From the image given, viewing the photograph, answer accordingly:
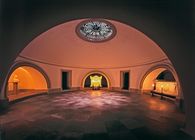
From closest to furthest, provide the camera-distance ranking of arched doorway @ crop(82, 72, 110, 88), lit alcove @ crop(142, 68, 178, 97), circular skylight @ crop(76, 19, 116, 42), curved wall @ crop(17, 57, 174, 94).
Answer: lit alcove @ crop(142, 68, 178, 97) → curved wall @ crop(17, 57, 174, 94) → circular skylight @ crop(76, 19, 116, 42) → arched doorway @ crop(82, 72, 110, 88)

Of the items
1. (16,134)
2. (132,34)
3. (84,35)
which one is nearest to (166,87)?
(132,34)

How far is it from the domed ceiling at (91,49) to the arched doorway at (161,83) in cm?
157

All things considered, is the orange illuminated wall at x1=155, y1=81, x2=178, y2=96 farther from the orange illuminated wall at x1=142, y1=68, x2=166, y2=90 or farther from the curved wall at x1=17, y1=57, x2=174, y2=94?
the curved wall at x1=17, y1=57, x2=174, y2=94

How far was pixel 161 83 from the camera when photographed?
44.9ft

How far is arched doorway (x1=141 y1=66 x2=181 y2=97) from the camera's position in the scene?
38.1 ft

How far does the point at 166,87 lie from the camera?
12859 mm

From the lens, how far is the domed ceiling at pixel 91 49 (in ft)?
43.2

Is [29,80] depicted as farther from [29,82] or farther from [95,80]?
[95,80]

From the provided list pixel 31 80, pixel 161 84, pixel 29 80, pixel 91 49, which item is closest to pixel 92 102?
pixel 161 84

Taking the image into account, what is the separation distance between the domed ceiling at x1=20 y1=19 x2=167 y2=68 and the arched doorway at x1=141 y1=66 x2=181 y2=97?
157 cm

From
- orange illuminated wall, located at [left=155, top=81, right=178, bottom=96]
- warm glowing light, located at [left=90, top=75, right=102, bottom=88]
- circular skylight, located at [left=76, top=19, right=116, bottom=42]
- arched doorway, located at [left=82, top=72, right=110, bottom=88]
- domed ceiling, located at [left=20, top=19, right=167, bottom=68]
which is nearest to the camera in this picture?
orange illuminated wall, located at [left=155, top=81, right=178, bottom=96]

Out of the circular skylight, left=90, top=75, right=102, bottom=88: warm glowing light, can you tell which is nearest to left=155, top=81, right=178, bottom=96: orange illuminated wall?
the circular skylight

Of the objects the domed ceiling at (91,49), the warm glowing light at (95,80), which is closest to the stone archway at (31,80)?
the domed ceiling at (91,49)

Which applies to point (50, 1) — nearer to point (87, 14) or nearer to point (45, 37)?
point (87, 14)
